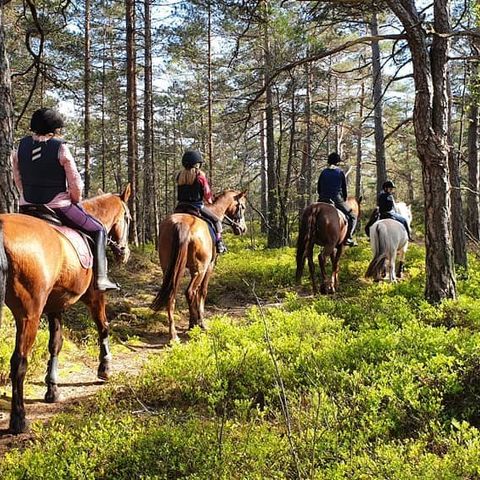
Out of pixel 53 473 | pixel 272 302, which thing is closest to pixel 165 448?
pixel 53 473

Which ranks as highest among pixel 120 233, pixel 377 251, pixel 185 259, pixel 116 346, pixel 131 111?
pixel 131 111

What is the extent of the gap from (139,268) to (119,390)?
7981 mm

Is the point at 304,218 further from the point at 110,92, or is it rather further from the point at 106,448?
the point at 110,92

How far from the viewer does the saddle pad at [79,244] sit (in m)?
5.20

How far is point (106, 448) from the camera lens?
375 cm

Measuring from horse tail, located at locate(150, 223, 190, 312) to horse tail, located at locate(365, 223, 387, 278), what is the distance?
5109 millimetres

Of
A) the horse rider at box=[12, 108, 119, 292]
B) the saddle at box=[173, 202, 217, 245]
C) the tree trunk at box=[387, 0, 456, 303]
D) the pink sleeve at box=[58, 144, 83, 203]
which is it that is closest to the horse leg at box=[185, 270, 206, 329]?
the saddle at box=[173, 202, 217, 245]

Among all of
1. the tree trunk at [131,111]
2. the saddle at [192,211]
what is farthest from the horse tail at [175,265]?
the tree trunk at [131,111]

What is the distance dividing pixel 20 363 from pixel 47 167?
6.48ft

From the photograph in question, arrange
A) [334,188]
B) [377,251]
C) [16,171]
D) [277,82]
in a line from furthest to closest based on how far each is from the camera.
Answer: [277,82] < [334,188] < [377,251] < [16,171]

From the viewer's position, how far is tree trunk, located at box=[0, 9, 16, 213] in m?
6.30

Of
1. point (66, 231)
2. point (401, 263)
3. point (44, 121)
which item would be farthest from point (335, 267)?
point (44, 121)

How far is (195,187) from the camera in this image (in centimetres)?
892

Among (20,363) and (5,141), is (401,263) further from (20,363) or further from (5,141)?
(20,363)
